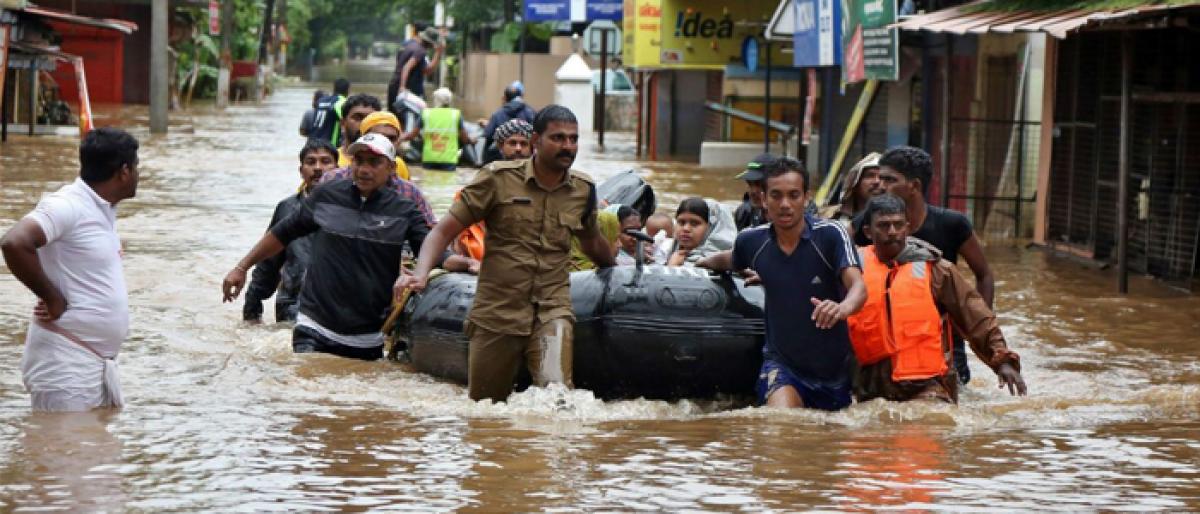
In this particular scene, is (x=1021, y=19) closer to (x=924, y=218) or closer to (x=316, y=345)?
(x=924, y=218)

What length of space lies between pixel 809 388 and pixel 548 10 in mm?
34518

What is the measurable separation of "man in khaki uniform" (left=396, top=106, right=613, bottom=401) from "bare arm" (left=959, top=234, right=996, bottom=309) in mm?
1827

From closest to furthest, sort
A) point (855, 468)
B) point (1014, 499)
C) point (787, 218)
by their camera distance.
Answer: point (1014, 499) → point (855, 468) → point (787, 218)

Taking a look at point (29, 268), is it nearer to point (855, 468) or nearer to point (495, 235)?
point (495, 235)

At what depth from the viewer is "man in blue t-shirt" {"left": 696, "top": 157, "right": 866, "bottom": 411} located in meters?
7.75

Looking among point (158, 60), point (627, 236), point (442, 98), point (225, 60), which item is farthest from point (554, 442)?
point (225, 60)

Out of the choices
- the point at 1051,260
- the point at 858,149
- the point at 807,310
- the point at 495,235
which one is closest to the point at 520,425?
the point at 495,235

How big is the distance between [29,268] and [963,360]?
15.1ft

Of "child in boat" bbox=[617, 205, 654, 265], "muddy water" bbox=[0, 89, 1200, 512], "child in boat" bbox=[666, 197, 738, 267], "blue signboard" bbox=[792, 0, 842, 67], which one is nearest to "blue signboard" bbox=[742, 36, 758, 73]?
"blue signboard" bbox=[792, 0, 842, 67]

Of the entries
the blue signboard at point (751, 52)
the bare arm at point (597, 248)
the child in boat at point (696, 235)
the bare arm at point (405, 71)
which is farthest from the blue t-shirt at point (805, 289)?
the blue signboard at point (751, 52)

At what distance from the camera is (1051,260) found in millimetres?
16828

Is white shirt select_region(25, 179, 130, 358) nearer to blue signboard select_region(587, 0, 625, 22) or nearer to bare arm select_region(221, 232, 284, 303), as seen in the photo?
bare arm select_region(221, 232, 284, 303)

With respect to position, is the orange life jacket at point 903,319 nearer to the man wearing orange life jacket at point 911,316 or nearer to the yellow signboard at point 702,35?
the man wearing orange life jacket at point 911,316

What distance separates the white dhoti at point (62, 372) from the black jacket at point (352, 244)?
1.95 meters
